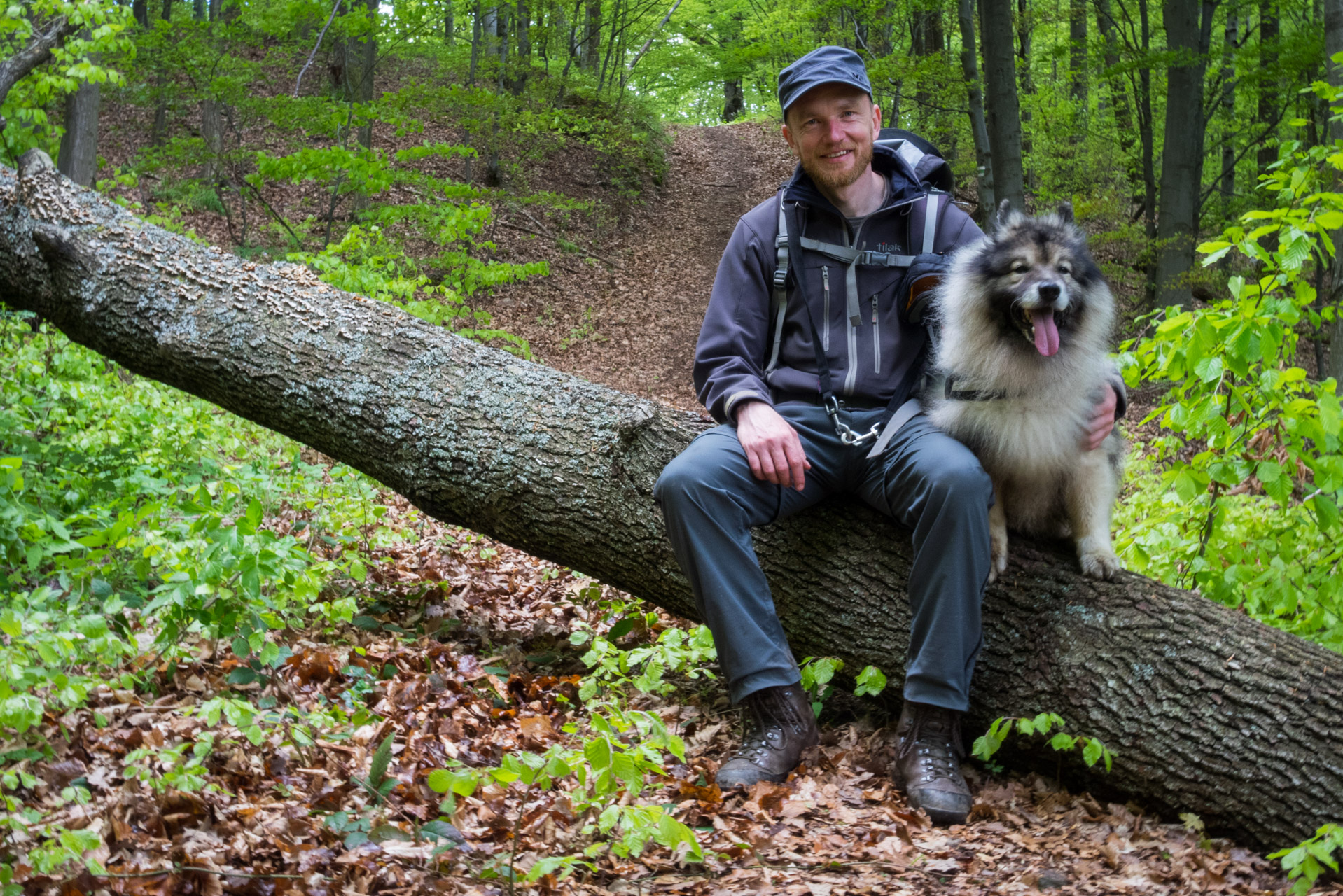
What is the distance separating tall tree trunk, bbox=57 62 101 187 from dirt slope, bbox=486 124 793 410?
198 inches

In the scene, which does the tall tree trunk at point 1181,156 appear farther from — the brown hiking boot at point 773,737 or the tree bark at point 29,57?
the tree bark at point 29,57

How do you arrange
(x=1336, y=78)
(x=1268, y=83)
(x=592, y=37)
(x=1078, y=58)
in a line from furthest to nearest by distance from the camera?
1. (x=592, y=37)
2. (x=1078, y=58)
3. (x=1268, y=83)
4. (x=1336, y=78)

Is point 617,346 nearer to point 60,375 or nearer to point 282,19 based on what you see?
point 282,19

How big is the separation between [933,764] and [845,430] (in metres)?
1.16

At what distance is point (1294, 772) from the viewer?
2633mm

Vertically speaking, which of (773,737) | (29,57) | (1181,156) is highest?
(1181,156)

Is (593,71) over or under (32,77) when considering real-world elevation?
over

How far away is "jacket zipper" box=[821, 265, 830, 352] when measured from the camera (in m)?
3.46

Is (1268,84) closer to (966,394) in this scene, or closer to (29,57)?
(966,394)

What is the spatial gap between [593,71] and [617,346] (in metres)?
9.54

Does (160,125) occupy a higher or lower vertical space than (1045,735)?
higher

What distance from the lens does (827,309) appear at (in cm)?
347

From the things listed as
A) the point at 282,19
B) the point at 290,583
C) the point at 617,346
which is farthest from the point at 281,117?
the point at 290,583

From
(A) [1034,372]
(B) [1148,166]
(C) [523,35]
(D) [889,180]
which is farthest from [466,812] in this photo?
(C) [523,35]
